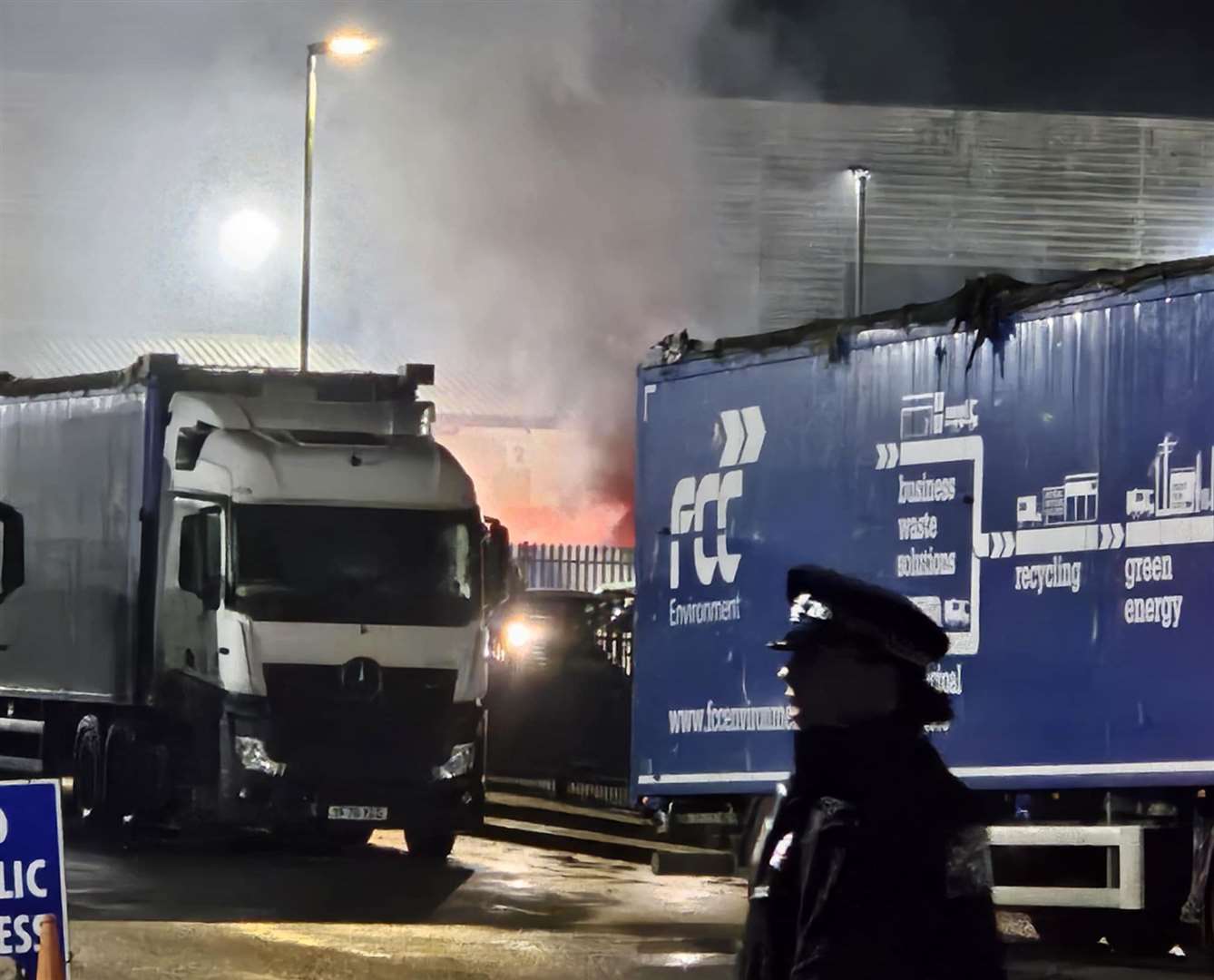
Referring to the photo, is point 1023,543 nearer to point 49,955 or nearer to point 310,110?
point 49,955

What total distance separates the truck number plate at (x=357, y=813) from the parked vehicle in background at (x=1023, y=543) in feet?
9.55

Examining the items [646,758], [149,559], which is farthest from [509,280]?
[646,758]

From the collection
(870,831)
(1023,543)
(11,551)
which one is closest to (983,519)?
(1023,543)

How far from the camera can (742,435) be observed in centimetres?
1267

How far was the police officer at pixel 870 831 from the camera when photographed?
11.4 ft

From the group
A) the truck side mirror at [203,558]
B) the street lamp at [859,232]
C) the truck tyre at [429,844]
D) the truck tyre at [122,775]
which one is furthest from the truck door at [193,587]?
the street lamp at [859,232]

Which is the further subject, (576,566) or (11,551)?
(576,566)

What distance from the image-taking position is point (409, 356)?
1411 inches

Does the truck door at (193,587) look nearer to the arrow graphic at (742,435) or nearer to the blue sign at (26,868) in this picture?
the arrow graphic at (742,435)

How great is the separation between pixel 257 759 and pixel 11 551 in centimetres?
400

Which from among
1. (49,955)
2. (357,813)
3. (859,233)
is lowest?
(357,813)

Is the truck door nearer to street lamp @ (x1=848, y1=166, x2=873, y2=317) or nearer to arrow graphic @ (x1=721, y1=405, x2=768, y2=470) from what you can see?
arrow graphic @ (x1=721, y1=405, x2=768, y2=470)

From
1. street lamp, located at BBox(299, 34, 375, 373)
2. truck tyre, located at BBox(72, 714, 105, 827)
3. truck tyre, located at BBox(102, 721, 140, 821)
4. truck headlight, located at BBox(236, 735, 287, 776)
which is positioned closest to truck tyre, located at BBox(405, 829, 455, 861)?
truck headlight, located at BBox(236, 735, 287, 776)

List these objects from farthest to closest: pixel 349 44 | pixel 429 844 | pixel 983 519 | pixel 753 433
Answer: pixel 349 44
pixel 429 844
pixel 753 433
pixel 983 519
